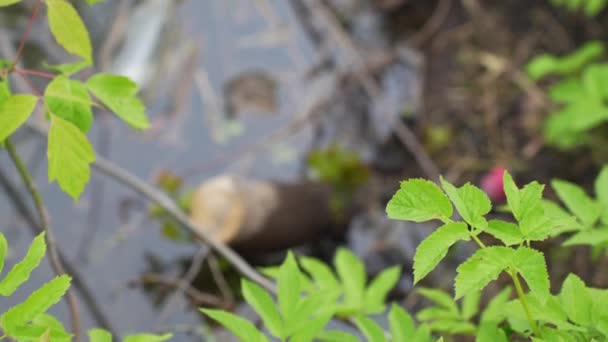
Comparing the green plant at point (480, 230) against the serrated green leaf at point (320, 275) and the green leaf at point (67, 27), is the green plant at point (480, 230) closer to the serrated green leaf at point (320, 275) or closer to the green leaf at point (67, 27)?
the green leaf at point (67, 27)

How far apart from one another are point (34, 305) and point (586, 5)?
262cm

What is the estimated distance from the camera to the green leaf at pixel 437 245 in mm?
825

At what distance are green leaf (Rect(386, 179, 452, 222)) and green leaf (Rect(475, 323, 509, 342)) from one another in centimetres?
19

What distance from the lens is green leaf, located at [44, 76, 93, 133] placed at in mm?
1040

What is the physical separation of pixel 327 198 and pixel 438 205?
2116mm

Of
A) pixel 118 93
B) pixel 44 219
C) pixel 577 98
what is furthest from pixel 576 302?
pixel 577 98

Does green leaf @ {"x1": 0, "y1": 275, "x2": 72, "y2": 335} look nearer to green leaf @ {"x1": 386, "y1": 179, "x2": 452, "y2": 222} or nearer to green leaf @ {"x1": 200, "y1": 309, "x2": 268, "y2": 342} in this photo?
green leaf @ {"x1": 200, "y1": 309, "x2": 268, "y2": 342}

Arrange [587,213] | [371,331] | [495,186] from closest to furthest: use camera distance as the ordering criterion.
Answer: [371,331] → [587,213] → [495,186]

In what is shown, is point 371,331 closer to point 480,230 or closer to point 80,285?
point 480,230

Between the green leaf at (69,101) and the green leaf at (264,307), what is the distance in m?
0.32

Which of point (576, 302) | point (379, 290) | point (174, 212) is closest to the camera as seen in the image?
point (576, 302)

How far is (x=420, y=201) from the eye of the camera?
85 cm

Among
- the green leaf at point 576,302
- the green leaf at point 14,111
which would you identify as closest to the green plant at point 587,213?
the green leaf at point 576,302

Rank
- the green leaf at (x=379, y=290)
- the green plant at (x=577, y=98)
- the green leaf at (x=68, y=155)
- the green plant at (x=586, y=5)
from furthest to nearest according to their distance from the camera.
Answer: the green plant at (x=586, y=5) → the green plant at (x=577, y=98) → the green leaf at (x=379, y=290) → the green leaf at (x=68, y=155)
